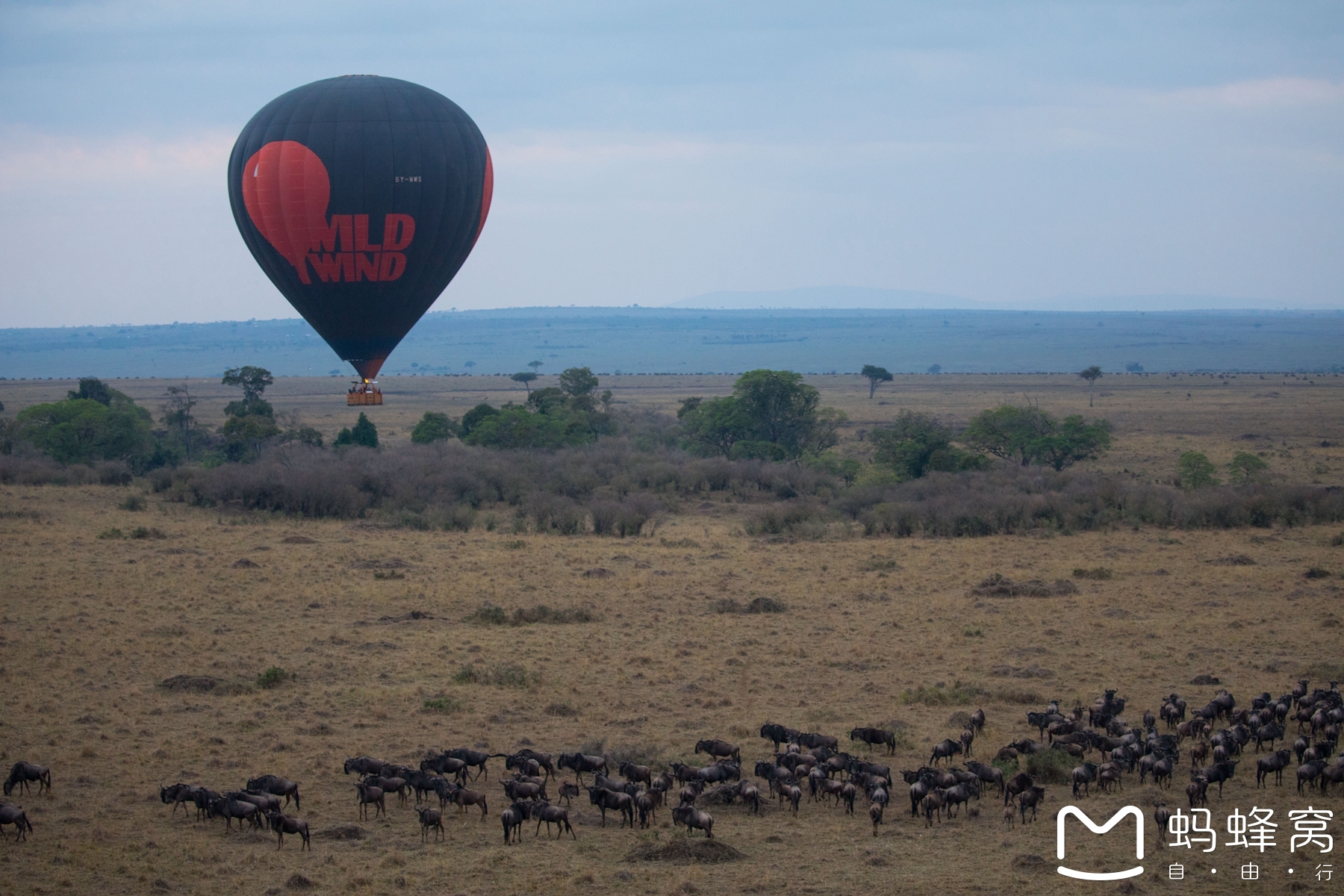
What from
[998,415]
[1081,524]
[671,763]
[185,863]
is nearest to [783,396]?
[998,415]

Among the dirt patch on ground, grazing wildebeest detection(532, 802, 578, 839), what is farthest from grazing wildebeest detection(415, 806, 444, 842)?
the dirt patch on ground

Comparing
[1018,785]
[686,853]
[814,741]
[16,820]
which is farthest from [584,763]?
[16,820]

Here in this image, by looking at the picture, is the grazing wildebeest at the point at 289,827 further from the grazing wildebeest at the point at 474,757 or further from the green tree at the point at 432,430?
the green tree at the point at 432,430

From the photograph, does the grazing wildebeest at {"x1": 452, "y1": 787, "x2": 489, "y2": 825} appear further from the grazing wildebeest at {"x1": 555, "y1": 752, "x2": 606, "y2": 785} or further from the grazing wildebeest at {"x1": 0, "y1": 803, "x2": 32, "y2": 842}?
the grazing wildebeest at {"x1": 0, "y1": 803, "x2": 32, "y2": 842}

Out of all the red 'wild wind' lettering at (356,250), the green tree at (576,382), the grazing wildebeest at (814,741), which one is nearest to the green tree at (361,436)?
the green tree at (576,382)

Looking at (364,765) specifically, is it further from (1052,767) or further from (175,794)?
(1052,767)
